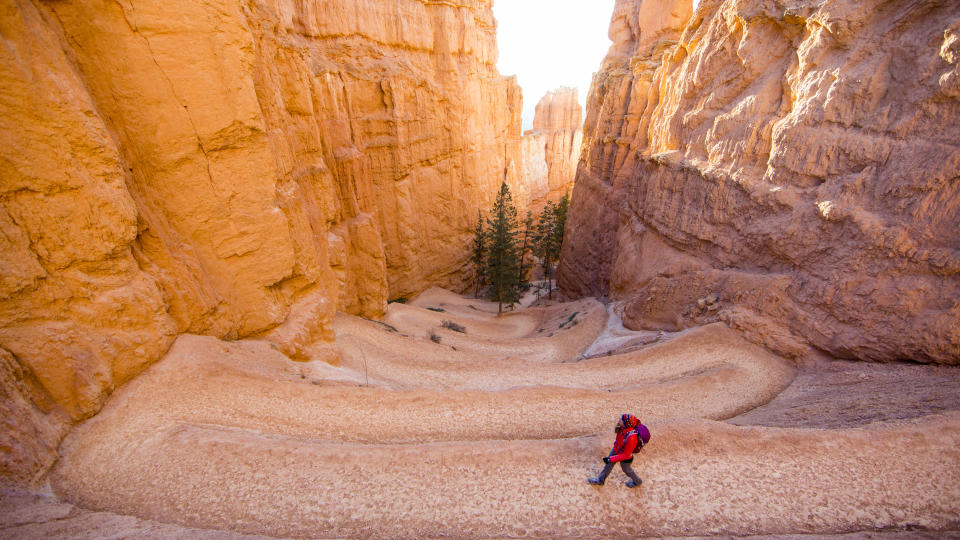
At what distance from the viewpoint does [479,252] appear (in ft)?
126

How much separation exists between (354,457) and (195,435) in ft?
10.6

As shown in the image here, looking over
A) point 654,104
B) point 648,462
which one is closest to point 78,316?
point 648,462

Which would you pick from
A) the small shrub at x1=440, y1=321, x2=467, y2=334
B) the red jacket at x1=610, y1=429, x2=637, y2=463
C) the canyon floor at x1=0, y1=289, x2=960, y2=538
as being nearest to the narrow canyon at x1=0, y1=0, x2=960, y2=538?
the canyon floor at x1=0, y1=289, x2=960, y2=538

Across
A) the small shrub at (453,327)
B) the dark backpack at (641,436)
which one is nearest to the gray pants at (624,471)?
the dark backpack at (641,436)

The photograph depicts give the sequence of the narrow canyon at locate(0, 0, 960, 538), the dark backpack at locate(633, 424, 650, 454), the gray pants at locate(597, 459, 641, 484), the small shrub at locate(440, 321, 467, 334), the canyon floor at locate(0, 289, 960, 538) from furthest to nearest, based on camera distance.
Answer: the small shrub at locate(440, 321, 467, 334), the gray pants at locate(597, 459, 641, 484), the narrow canyon at locate(0, 0, 960, 538), the dark backpack at locate(633, 424, 650, 454), the canyon floor at locate(0, 289, 960, 538)

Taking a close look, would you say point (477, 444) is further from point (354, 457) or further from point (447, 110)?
point (447, 110)

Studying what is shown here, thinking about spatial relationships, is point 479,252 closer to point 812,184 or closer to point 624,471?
point 812,184

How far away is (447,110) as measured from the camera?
115ft

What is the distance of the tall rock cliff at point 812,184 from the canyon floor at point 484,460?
2039mm

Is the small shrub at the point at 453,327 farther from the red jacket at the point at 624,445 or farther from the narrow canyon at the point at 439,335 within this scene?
the red jacket at the point at 624,445

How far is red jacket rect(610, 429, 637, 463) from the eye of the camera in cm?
729

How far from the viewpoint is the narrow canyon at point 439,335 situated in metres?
7.34

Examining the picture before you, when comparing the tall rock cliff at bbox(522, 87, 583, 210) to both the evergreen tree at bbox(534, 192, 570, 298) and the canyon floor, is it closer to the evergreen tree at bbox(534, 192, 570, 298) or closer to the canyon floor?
the evergreen tree at bbox(534, 192, 570, 298)

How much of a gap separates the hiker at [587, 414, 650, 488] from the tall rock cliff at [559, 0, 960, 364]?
9796mm
